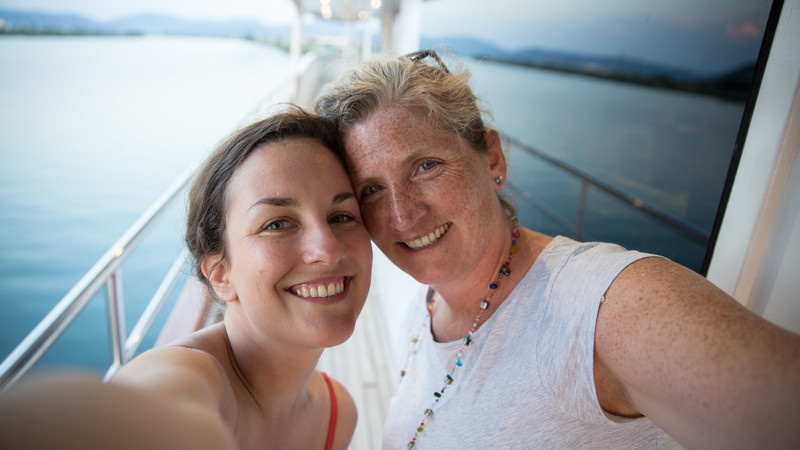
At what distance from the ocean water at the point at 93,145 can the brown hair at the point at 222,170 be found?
4.39 m

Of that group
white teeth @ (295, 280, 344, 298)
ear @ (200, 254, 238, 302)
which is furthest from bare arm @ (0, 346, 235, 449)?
ear @ (200, 254, 238, 302)

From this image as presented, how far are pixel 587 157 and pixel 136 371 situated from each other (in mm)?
18823

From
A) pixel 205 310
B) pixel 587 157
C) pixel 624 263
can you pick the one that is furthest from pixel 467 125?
pixel 587 157

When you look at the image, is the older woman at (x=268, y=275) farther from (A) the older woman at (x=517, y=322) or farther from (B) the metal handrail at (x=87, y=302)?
(B) the metal handrail at (x=87, y=302)

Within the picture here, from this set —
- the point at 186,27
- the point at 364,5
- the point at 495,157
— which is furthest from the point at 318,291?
the point at 364,5

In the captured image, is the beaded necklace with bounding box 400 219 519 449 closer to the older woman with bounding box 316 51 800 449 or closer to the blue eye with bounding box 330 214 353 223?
the older woman with bounding box 316 51 800 449

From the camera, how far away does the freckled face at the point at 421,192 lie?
105 centimetres

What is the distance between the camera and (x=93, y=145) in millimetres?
12992

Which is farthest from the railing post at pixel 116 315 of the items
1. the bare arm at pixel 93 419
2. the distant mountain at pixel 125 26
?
the distant mountain at pixel 125 26

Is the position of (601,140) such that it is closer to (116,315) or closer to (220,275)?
(116,315)

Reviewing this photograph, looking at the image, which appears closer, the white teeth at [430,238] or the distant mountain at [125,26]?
the white teeth at [430,238]

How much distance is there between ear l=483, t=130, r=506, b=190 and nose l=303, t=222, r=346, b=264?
486 millimetres

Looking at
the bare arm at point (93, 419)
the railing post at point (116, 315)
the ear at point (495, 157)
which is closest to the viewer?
the bare arm at point (93, 419)

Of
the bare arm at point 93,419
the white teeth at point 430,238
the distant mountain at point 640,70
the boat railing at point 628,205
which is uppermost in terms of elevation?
the distant mountain at point 640,70
